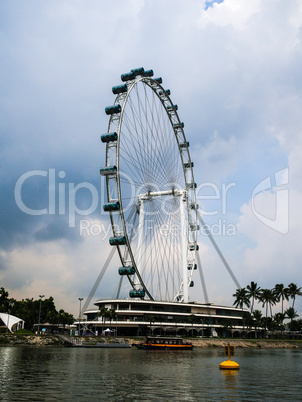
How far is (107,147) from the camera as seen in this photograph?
7356 centimetres

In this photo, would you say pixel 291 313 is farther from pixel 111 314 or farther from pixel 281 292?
pixel 111 314

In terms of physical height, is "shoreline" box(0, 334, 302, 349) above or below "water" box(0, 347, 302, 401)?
below

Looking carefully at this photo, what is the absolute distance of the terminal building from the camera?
4707 inches

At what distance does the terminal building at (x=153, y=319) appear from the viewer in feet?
392

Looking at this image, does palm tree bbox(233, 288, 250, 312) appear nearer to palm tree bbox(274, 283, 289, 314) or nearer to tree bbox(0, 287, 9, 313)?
palm tree bbox(274, 283, 289, 314)

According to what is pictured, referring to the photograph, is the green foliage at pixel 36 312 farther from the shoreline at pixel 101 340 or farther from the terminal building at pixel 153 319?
the shoreline at pixel 101 340

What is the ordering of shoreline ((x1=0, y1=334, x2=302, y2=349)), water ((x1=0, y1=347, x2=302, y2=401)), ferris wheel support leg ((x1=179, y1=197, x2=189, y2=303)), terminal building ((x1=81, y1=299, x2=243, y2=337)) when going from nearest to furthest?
water ((x1=0, y1=347, x2=302, y2=401)) → shoreline ((x1=0, y1=334, x2=302, y2=349)) → ferris wheel support leg ((x1=179, y1=197, x2=189, y2=303)) → terminal building ((x1=81, y1=299, x2=243, y2=337))

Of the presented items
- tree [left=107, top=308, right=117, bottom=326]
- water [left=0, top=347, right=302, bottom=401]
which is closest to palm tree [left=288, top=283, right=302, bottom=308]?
tree [left=107, top=308, right=117, bottom=326]

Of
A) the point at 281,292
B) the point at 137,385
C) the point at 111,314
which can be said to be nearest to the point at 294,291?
the point at 281,292

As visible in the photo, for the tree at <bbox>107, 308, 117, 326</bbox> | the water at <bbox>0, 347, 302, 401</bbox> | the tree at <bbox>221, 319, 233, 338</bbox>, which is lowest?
the tree at <bbox>221, 319, 233, 338</bbox>

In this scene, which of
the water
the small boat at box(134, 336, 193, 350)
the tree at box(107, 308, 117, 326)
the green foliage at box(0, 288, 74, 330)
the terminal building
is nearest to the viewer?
the water

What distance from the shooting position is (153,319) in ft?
395

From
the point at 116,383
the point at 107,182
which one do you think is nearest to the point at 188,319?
the point at 107,182

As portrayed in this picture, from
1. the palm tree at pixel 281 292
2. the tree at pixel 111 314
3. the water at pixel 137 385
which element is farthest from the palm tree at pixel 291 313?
the water at pixel 137 385
